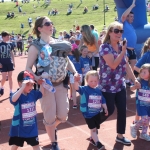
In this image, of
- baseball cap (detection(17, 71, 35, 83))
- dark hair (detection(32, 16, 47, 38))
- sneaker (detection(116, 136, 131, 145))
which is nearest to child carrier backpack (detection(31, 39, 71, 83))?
dark hair (detection(32, 16, 47, 38))

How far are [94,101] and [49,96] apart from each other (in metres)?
0.73

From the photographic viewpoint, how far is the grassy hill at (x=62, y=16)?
41469 millimetres

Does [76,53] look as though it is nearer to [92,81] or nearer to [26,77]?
[92,81]

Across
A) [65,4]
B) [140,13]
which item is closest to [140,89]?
[140,13]

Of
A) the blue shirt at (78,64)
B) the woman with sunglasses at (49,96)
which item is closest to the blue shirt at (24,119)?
the woman with sunglasses at (49,96)

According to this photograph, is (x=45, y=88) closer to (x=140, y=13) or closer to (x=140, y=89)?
(x=140, y=89)

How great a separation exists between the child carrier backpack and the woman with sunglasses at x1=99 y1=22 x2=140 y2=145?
584 millimetres

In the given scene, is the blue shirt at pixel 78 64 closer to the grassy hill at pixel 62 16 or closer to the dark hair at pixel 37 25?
the dark hair at pixel 37 25

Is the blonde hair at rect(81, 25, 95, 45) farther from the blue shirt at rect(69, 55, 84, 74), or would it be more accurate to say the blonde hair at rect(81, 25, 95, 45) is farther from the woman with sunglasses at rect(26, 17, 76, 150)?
the woman with sunglasses at rect(26, 17, 76, 150)

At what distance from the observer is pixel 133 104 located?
694 centimetres

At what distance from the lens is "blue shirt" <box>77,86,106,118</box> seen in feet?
14.8

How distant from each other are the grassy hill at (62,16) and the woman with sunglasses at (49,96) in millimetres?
30852

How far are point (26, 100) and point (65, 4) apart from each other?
175ft

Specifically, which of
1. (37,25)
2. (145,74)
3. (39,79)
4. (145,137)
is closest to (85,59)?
(145,74)
